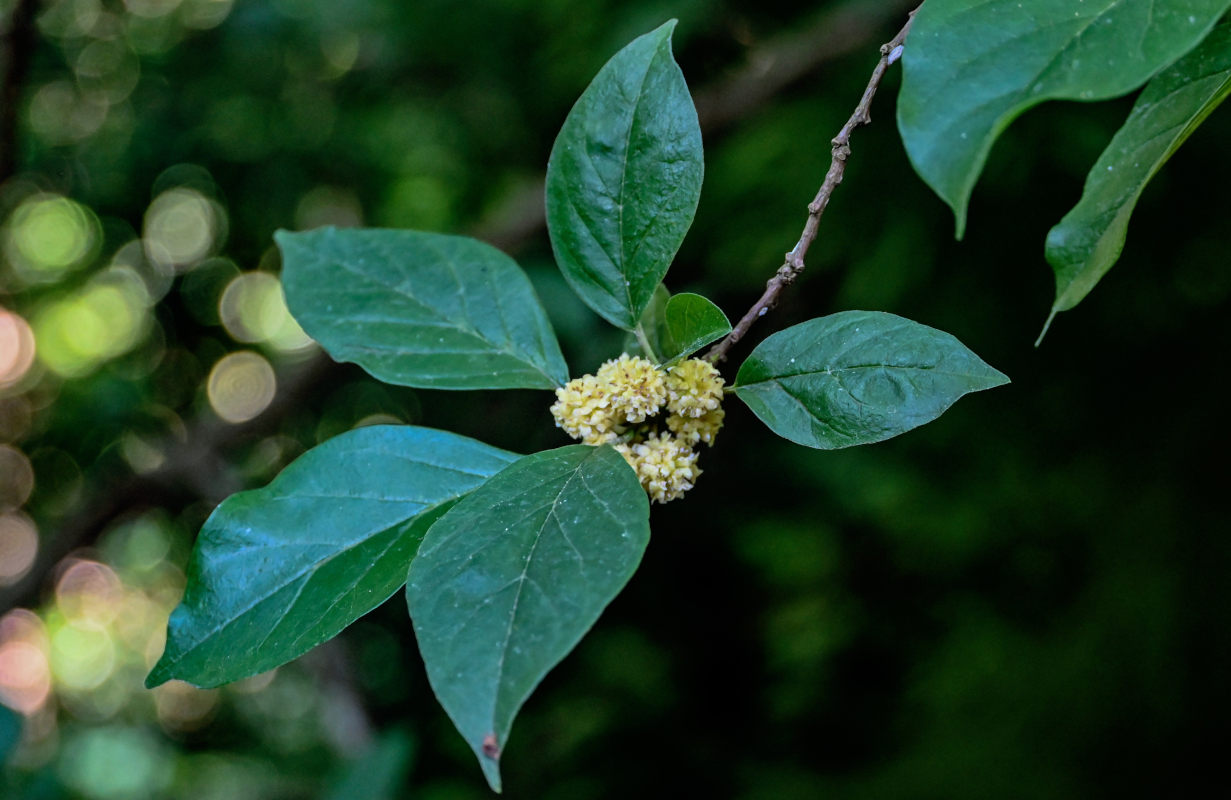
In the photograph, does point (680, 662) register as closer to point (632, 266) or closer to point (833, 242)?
point (833, 242)

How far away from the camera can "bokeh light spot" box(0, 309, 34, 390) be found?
2.35 meters

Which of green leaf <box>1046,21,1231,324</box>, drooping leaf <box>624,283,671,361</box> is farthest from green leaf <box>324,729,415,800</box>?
green leaf <box>1046,21,1231,324</box>

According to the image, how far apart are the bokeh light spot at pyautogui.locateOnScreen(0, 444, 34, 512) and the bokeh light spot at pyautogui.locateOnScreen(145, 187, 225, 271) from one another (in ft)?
2.10

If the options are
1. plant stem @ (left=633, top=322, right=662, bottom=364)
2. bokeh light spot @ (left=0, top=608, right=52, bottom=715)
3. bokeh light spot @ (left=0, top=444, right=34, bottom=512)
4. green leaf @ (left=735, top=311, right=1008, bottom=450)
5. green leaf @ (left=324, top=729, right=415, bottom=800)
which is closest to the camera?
green leaf @ (left=735, top=311, right=1008, bottom=450)

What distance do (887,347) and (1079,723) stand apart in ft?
4.30

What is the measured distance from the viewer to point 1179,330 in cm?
130

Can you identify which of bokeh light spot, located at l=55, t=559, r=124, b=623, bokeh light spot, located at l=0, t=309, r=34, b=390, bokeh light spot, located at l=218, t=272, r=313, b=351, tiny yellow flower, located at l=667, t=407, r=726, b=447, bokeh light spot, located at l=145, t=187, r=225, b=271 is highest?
tiny yellow flower, located at l=667, t=407, r=726, b=447

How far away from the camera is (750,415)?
4.93ft

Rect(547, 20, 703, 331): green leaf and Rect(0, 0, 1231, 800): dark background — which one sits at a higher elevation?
Rect(547, 20, 703, 331): green leaf

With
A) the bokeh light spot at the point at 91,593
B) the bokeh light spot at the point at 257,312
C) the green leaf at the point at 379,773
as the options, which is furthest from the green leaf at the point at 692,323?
the bokeh light spot at the point at 91,593

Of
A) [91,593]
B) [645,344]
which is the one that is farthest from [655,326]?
[91,593]

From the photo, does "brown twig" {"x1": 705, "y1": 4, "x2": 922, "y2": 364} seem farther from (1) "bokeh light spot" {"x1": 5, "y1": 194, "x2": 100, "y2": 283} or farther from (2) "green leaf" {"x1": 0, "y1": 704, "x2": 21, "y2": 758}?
(1) "bokeh light spot" {"x1": 5, "y1": 194, "x2": 100, "y2": 283}

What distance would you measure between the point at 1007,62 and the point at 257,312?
2253mm

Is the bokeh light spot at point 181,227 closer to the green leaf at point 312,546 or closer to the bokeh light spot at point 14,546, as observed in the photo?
the bokeh light spot at point 14,546
